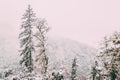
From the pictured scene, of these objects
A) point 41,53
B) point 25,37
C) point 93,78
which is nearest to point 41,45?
point 41,53

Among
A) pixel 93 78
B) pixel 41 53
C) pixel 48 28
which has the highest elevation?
pixel 48 28

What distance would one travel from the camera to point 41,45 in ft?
177

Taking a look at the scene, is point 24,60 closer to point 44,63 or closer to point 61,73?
point 44,63

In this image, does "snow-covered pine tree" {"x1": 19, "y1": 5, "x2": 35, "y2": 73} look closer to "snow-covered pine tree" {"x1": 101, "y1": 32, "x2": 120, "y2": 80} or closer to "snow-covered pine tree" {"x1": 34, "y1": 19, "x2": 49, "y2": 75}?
"snow-covered pine tree" {"x1": 34, "y1": 19, "x2": 49, "y2": 75}

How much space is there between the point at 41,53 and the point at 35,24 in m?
5.37

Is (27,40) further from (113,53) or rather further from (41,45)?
(113,53)

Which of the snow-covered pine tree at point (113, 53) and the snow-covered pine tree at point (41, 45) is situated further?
the snow-covered pine tree at point (41, 45)

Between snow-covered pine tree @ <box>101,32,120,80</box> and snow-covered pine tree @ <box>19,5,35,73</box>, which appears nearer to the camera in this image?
snow-covered pine tree @ <box>101,32,120,80</box>

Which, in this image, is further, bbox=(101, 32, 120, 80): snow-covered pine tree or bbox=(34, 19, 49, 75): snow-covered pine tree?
bbox=(34, 19, 49, 75): snow-covered pine tree

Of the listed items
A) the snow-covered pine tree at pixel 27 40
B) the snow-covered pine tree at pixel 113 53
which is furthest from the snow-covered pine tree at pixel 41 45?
the snow-covered pine tree at pixel 113 53

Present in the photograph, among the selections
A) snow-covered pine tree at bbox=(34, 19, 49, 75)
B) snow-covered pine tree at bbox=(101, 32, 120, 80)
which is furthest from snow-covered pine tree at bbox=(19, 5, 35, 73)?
snow-covered pine tree at bbox=(101, 32, 120, 80)

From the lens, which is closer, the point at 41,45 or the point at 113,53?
the point at 113,53

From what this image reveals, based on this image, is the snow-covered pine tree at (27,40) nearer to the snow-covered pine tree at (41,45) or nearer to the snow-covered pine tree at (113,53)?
the snow-covered pine tree at (41,45)

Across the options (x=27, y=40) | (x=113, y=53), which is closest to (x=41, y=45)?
(x=27, y=40)
